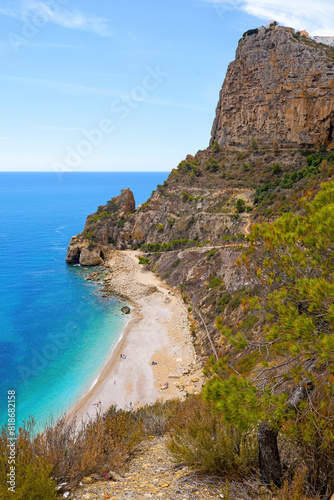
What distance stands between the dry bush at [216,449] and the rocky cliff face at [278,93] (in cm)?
4767

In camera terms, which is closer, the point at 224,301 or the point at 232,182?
the point at 224,301

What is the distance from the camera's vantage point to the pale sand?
18.4 m

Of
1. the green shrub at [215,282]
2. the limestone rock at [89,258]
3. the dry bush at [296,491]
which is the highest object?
the dry bush at [296,491]

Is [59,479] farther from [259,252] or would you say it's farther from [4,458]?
[259,252]

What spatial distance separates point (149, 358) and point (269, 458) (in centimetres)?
1843

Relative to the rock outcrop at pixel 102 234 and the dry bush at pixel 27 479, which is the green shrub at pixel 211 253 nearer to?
the rock outcrop at pixel 102 234

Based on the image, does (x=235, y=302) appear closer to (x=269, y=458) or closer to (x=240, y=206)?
(x=269, y=458)

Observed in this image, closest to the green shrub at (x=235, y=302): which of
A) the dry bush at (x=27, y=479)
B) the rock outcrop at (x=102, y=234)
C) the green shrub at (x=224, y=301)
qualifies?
the green shrub at (x=224, y=301)

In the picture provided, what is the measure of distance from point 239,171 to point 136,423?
46881mm

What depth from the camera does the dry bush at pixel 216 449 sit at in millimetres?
5941

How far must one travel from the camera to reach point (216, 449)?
6055 mm

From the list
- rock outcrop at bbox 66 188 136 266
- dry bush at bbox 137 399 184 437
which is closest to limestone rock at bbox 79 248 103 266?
rock outcrop at bbox 66 188 136 266

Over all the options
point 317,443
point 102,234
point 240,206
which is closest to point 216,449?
point 317,443

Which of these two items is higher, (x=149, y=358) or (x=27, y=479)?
(x=27, y=479)
